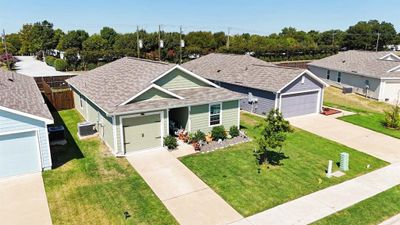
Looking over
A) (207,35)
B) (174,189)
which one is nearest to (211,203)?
(174,189)

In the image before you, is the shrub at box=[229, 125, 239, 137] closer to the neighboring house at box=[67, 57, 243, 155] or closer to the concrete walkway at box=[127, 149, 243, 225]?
the neighboring house at box=[67, 57, 243, 155]

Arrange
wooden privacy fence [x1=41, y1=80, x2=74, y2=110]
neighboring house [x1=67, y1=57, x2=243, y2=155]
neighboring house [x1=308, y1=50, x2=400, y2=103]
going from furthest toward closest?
neighboring house [x1=308, y1=50, x2=400, y2=103], wooden privacy fence [x1=41, y1=80, x2=74, y2=110], neighboring house [x1=67, y1=57, x2=243, y2=155]

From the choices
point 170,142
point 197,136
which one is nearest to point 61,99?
point 170,142

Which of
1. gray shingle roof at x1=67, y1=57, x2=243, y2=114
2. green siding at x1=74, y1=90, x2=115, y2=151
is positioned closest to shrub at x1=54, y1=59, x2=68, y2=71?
gray shingle roof at x1=67, y1=57, x2=243, y2=114

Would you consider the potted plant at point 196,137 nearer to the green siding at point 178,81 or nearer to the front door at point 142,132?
the front door at point 142,132

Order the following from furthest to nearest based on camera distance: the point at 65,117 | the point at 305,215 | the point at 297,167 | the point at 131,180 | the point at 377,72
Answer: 1. the point at 377,72
2. the point at 65,117
3. the point at 297,167
4. the point at 131,180
5. the point at 305,215

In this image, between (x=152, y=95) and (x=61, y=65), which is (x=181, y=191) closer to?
(x=152, y=95)

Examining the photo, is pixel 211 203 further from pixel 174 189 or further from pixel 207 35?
pixel 207 35
